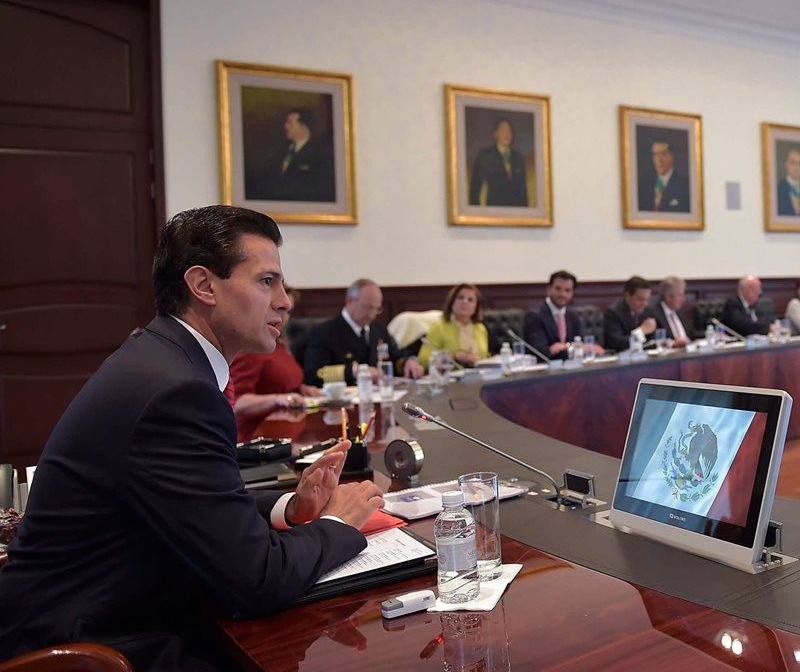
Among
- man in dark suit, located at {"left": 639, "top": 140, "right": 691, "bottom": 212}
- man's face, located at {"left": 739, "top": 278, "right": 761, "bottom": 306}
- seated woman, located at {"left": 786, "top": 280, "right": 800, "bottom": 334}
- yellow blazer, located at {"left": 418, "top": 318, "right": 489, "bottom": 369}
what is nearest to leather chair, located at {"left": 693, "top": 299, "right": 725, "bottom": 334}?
man's face, located at {"left": 739, "top": 278, "right": 761, "bottom": 306}

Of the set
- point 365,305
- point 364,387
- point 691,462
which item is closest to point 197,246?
point 691,462

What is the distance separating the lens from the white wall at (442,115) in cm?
503

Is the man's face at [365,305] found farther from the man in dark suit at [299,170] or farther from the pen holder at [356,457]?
the pen holder at [356,457]

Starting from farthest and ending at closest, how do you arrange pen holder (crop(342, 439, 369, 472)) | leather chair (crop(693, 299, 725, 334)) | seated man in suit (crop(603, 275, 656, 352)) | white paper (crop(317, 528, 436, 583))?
leather chair (crop(693, 299, 725, 334)) < seated man in suit (crop(603, 275, 656, 352)) < pen holder (crop(342, 439, 369, 472)) < white paper (crop(317, 528, 436, 583))

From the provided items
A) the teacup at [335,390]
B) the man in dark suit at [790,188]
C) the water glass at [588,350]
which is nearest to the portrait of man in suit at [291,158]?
the water glass at [588,350]

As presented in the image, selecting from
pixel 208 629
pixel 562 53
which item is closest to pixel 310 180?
pixel 562 53

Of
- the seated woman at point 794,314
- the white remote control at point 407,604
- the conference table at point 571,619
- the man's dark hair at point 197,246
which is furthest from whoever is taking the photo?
the seated woman at point 794,314

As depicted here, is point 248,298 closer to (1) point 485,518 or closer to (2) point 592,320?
(1) point 485,518

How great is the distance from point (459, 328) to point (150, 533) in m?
3.77

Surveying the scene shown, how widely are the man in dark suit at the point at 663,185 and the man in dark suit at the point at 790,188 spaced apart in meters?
1.39

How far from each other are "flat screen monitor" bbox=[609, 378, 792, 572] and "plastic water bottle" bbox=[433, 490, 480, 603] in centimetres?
35

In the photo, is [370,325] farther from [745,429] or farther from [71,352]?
[745,429]

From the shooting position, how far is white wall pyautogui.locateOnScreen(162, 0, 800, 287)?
5.03 metres

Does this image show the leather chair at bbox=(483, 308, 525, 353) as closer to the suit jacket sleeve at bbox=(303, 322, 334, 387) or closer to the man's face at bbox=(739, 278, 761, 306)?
the suit jacket sleeve at bbox=(303, 322, 334, 387)
